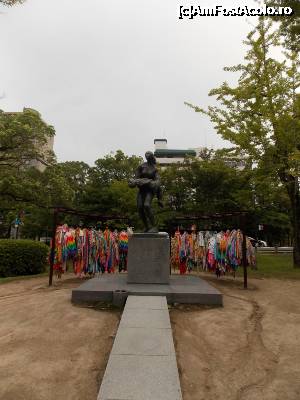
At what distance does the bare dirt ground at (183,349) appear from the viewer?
147 inches

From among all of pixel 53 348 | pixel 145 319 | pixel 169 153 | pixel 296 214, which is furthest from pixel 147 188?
pixel 169 153

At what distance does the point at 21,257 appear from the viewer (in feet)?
44.4

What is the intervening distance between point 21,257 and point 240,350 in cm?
1113

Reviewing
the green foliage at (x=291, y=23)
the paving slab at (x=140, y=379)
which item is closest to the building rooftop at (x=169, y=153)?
the green foliage at (x=291, y=23)

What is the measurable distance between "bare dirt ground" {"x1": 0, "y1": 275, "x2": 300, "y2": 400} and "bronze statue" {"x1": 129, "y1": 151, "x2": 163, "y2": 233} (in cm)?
313

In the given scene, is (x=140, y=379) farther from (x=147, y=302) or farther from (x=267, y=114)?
(x=267, y=114)

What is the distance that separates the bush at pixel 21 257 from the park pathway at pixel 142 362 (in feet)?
30.1

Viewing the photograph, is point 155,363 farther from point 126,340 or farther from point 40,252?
point 40,252

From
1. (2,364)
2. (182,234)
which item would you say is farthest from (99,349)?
(182,234)

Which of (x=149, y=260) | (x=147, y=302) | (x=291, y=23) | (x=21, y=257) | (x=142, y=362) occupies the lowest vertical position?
(x=142, y=362)

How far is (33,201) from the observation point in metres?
16.8

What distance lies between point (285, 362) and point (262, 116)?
1292 centimetres

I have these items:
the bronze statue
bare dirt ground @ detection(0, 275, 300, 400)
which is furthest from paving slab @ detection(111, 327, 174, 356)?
the bronze statue

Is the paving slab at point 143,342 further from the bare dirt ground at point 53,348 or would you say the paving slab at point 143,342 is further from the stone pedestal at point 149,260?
the stone pedestal at point 149,260
